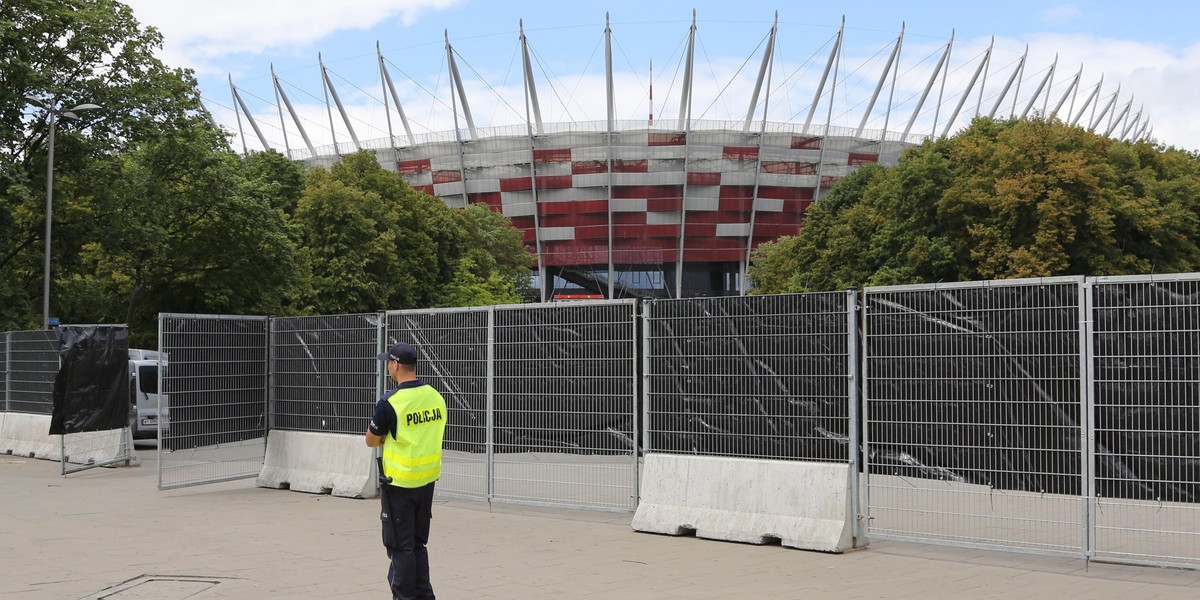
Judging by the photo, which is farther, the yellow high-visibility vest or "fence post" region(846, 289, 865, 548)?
"fence post" region(846, 289, 865, 548)

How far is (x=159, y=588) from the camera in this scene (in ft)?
26.2

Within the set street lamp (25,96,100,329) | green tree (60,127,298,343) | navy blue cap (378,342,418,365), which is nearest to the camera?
navy blue cap (378,342,418,365)

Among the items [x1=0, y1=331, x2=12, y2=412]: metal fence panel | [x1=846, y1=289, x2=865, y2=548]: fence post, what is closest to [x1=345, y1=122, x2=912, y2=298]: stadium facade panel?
[x1=0, y1=331, x2=12, y2=412]: metal fence panel

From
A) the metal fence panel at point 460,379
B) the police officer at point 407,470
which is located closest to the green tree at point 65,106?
the metal fence panel at point 460,379

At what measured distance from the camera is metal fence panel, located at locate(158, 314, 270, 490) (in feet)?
45.0

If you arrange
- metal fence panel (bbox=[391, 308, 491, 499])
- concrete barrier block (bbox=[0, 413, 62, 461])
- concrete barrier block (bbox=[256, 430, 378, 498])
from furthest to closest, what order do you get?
concrete barrier block (bbox=[0, 413, 62, 461]) → concrete barrier block (bbox=[256, 430, 378, 498]) → metal fence panel (bbox=[391, 308, 491, 499])

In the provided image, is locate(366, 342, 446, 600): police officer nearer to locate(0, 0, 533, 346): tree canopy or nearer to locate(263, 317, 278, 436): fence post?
locate(263, 317, 278, 436): fence post

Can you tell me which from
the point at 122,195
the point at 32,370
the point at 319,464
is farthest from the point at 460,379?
the point at 122,195

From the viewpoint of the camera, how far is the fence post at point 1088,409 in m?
8.33

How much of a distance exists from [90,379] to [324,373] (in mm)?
5397

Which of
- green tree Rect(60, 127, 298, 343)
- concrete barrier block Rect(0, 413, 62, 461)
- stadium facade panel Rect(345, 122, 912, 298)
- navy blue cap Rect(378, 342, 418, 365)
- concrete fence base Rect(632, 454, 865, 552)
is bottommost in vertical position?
concrete barrier block Rect(0, 413, 62, 461)

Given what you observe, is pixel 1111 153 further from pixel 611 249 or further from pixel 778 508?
pixel 611 249

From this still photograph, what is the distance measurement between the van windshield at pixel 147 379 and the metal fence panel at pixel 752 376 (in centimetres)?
1581

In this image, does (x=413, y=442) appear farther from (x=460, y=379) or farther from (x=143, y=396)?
(x=143, y=396)
